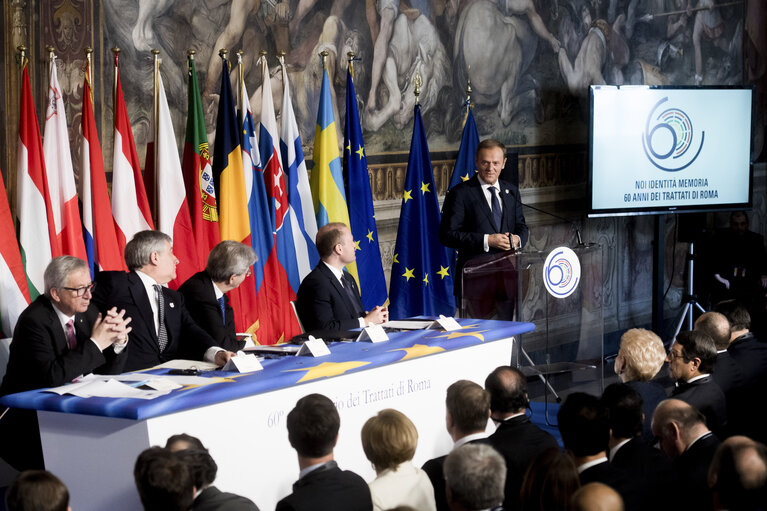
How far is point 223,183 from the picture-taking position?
274 inches

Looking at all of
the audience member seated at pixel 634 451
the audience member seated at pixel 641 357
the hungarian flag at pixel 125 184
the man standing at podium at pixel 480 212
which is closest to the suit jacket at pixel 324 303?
the hungarian flag at pixel 125 184

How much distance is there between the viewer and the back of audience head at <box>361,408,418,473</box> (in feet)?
11.2

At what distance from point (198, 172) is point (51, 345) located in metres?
2.47

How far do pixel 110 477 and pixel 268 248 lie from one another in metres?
3.42

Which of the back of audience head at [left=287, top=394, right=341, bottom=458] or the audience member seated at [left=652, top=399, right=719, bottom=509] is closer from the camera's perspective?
the back of audience head at [left=287, top=394, right=341, bottom=458]

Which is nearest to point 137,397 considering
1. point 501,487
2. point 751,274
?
point 501,487

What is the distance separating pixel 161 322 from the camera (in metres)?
5.37

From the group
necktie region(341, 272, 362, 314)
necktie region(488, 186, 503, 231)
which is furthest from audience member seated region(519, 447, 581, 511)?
necktie region(488, 186, 503, 231)

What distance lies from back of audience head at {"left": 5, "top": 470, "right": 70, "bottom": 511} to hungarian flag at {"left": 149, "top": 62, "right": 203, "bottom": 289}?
3.91 meters

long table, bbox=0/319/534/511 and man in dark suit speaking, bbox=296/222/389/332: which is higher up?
man in dark suit speaking, bbox=296/222/389/332

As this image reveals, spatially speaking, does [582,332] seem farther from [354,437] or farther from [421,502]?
[421,502]

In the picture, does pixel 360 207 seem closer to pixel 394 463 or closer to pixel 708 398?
pixel 708 398

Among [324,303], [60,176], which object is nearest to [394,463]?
[324,303]

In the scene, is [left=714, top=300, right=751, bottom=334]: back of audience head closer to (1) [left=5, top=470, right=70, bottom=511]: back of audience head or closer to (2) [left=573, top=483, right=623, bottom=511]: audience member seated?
(2) [left=573, top=483, right=623, bottom=511]: audience member seated
